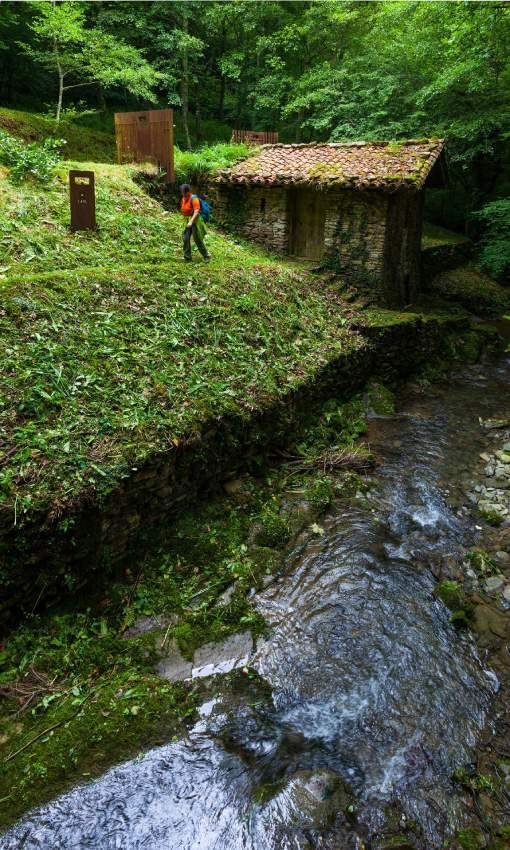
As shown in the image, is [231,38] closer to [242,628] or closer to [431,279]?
[431,279]

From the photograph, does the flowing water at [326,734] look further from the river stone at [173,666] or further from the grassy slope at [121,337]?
the grassy slope at [121,337]


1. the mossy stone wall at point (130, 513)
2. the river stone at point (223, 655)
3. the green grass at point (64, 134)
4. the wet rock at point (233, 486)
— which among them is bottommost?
the river stone at point (223, 655)

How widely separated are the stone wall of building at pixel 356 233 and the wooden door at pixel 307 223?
0.60 metres

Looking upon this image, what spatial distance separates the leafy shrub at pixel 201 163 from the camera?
47.1 feet

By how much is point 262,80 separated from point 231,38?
5506mm

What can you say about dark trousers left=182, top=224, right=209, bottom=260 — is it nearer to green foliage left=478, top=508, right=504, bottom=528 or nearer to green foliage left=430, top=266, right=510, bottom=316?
green foliage left=478, top=508, right=504, bottom=528

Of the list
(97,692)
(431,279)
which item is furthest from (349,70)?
(97,692)

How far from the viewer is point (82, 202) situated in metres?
9.66

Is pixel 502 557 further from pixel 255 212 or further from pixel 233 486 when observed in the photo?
pixel 255 212

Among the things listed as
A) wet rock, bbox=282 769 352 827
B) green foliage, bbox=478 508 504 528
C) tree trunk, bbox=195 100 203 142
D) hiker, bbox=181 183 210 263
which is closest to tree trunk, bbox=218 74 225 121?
tree trunk, bbox=195 100 203 142

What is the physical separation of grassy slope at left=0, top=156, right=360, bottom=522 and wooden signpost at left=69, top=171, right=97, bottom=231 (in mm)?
262

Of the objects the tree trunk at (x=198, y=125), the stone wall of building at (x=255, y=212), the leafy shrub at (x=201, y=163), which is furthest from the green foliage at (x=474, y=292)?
the tree trunk at (x=198, y=125)

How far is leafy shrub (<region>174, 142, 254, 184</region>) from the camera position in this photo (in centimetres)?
1434

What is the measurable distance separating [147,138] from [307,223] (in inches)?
191
